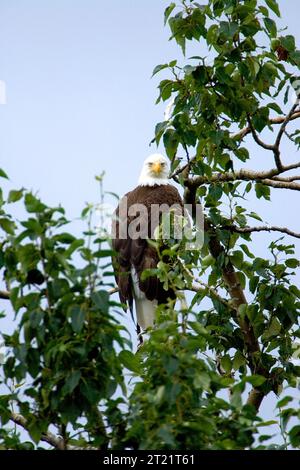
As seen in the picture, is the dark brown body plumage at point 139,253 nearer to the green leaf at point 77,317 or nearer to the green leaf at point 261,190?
the green leaf at point 261,190

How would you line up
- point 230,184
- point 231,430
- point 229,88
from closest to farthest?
point 231,430 → point 229,88 → point 230,184

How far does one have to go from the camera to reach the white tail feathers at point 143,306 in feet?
22.1

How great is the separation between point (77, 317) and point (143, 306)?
11.5 ft

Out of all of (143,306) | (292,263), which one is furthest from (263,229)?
(143,306)

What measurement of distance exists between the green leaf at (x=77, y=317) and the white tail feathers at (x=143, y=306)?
333 centimetres

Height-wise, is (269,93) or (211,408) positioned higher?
(269,93)

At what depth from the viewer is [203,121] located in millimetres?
5324

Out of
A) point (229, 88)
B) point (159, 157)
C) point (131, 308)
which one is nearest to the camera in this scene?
point (229, 88)

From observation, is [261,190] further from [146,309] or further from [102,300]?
[102,300]

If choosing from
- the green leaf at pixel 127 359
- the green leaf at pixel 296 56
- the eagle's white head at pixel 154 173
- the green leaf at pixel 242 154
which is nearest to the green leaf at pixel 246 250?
the green leaf at pixel 242 154

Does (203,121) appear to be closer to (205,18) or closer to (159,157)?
(205,18)

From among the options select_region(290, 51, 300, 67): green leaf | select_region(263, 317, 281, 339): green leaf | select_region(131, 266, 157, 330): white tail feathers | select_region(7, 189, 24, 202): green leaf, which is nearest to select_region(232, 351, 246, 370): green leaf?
select_region(263, 317, 281, 339): green leaf
